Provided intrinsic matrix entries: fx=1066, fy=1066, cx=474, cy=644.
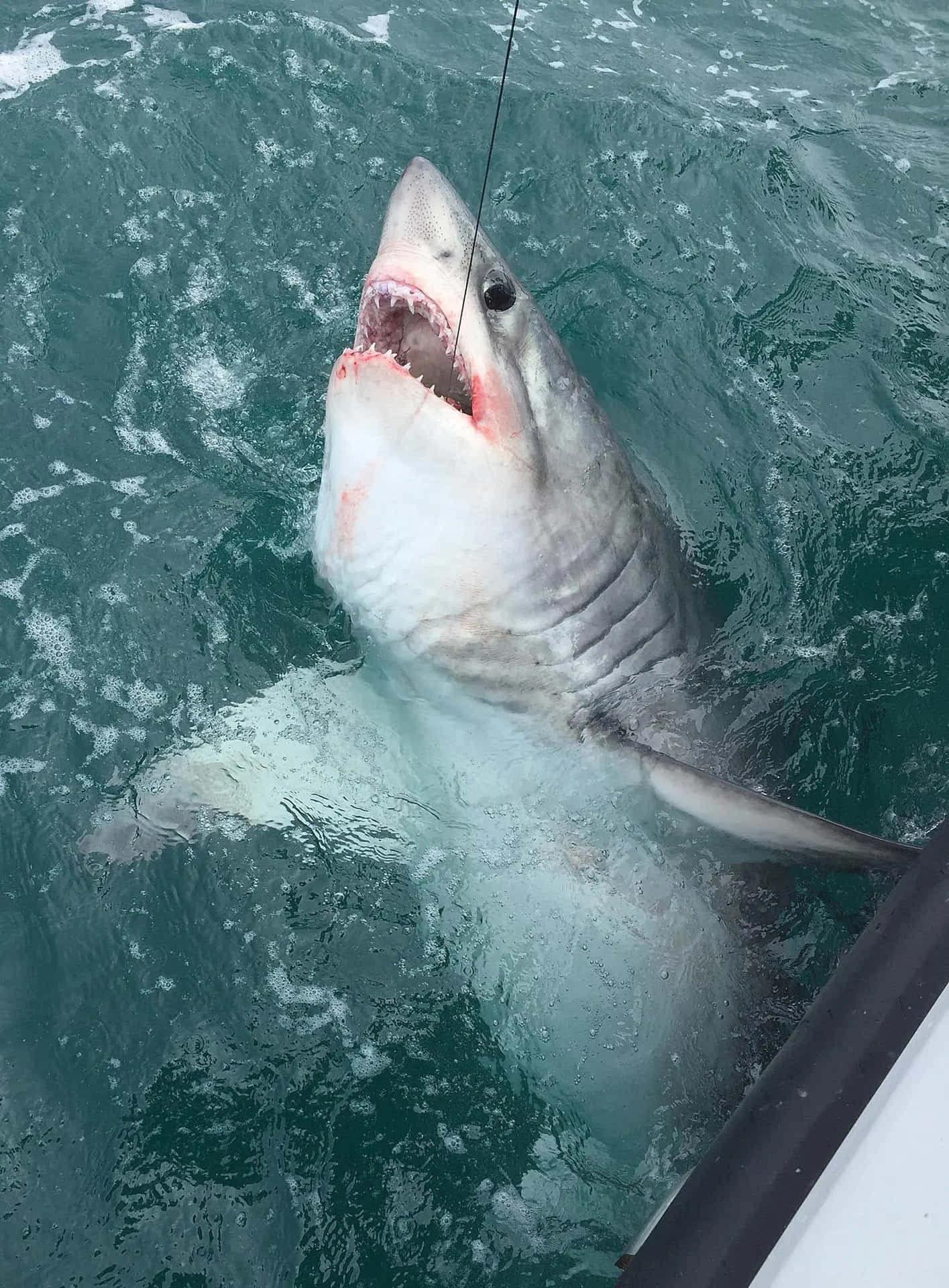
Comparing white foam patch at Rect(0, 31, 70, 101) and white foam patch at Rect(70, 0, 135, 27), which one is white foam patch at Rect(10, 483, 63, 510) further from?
white foam patch at Rect(70, 0, 135, 27)

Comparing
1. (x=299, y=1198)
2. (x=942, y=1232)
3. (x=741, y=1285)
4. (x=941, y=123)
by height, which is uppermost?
(x=941, y=123)

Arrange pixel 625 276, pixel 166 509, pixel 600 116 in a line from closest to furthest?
pixel 166 509 → pixel 625 276 → pixel 600 116

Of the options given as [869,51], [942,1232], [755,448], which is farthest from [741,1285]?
[869,51]

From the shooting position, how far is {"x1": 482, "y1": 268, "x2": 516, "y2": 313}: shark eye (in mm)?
3234

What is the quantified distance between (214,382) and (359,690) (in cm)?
223

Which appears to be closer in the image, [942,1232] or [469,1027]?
[942,1232]

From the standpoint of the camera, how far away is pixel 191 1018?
130 inches

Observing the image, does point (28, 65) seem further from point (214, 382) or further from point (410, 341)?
point (410, 341)

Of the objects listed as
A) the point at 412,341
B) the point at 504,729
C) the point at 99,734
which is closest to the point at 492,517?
the point at 412,341

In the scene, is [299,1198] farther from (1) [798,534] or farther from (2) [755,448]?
(2) [755,448]

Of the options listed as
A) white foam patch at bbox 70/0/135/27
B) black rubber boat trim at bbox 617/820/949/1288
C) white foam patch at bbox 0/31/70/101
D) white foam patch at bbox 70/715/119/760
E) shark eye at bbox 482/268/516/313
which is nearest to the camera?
black rubber boat trim at bbox 617/820/949/1288

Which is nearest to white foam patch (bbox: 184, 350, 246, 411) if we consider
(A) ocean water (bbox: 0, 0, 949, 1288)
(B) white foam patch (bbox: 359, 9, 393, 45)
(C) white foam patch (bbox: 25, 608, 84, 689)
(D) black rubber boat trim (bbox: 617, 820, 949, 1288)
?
(A) ocean water (bbox: 0, 0, 949, 1288)

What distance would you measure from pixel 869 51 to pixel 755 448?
484cm

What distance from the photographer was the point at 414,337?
3.26m
